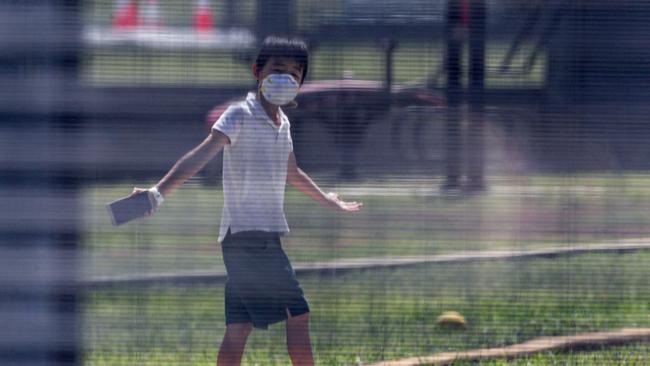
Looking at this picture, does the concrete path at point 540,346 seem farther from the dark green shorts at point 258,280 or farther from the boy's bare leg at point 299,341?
the dark green shorts at point 258,280

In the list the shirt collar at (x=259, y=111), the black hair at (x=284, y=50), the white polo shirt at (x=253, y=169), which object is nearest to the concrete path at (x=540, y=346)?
the white polo shirt at (x=253, y=169)

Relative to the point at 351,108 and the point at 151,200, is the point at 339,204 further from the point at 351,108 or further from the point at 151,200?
the point at 151,200

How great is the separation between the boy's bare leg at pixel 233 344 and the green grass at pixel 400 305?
4 cm

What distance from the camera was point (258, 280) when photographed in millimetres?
2162

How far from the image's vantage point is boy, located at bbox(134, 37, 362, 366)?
2.07 m

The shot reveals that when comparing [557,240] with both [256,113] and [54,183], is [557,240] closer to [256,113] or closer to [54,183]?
[256,113]

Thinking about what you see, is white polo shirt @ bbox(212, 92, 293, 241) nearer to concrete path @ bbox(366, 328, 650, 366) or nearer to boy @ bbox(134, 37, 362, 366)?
boy @ bbox(134, 37, 362, 366)

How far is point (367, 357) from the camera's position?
2.50m

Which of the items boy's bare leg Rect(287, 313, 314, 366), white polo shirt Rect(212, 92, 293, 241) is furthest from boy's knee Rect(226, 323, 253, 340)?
white polo shirt Rect(212, 92, 293, 241)

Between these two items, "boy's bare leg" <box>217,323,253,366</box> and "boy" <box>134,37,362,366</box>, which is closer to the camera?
"boy" <box>134,37,362,366</box>

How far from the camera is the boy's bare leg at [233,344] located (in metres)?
2.27

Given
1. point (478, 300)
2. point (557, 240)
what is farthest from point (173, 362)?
point (557, 240)

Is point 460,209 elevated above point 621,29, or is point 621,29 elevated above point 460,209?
point 621,29

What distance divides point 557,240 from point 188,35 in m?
0.86
